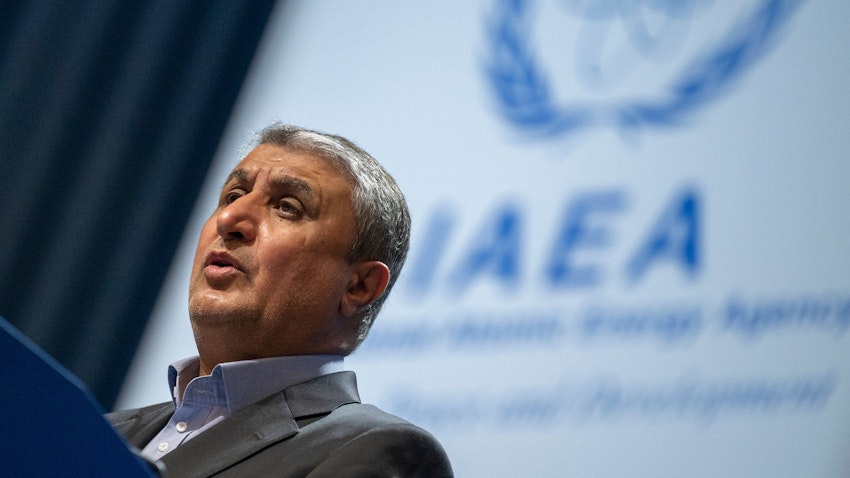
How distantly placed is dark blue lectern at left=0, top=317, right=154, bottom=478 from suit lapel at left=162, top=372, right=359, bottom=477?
0.53 m

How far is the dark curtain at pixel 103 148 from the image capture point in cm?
316

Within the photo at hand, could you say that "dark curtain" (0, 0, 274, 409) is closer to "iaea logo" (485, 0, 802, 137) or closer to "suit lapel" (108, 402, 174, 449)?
"iaea logo" (485, 0, 802, 137)

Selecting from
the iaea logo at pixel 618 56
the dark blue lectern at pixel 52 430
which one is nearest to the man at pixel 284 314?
the dark blue lectern at pixel 52 430

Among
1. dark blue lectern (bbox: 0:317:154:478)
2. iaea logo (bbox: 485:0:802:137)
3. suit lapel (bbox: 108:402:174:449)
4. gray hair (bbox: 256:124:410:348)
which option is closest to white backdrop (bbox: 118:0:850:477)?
iaea logo (bbox: 485:0:802:137)

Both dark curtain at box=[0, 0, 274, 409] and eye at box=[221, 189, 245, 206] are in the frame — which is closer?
eye at box=[221, 189, 245, 206]

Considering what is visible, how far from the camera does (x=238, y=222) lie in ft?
5.45

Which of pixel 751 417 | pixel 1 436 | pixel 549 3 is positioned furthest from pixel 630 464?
pixel 1 436

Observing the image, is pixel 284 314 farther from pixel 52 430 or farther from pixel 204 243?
pixel 52 430

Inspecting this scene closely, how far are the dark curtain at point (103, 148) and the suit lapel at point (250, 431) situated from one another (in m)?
1.74

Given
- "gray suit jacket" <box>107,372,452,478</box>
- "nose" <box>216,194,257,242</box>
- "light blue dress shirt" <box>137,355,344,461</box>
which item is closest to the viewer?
"gray suit jacket" <box>107,372,452,478</box>

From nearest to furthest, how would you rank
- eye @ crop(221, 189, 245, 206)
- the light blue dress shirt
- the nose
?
1. the light blue dress shirt
2. the nose
3. eye @ crop(221, 189, 245, 206)

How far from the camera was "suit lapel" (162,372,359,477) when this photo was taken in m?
1.41

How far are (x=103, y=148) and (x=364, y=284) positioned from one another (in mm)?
1777

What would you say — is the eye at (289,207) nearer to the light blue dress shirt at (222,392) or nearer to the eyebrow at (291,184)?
the eyebrow at (291,184)
